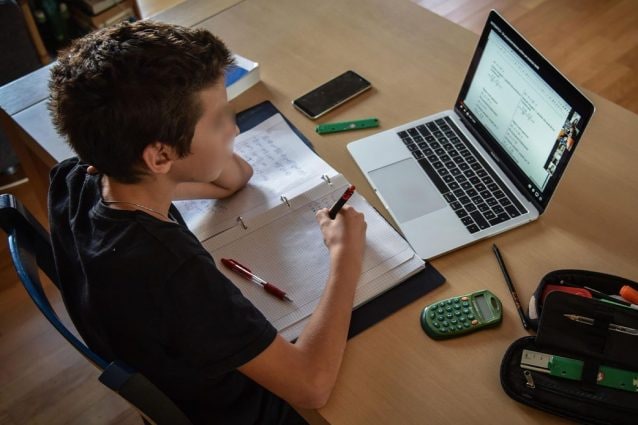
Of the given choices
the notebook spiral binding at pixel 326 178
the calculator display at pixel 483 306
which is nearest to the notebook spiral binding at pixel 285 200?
the notebook spiral binding at pixel 326 178

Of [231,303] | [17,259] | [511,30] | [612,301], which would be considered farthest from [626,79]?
[17,259]

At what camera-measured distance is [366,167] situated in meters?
1.18

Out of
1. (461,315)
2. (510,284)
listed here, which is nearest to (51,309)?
(461,315)

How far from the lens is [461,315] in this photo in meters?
0.94

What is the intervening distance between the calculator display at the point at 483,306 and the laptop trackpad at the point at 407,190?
200 mm

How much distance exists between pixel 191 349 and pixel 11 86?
922 mm

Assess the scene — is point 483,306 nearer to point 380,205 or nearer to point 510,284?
point 510,284

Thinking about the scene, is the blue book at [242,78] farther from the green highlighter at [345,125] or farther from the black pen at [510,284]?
the black pen at [510,284]

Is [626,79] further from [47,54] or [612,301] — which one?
[47,54]

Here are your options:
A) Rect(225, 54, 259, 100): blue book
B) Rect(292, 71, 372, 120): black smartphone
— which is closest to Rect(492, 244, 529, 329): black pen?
Rect(292, 71, 372, 120): black smartphone

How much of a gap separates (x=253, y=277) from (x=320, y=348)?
186 millimetres

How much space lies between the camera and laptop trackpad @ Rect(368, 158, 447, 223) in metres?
1.10

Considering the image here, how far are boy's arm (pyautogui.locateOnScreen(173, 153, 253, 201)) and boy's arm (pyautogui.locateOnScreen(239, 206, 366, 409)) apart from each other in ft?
0.79

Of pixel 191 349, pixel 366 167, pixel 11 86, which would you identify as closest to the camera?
pixel 191 349
